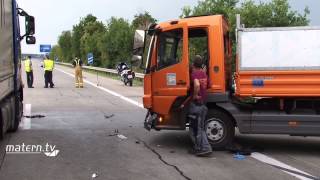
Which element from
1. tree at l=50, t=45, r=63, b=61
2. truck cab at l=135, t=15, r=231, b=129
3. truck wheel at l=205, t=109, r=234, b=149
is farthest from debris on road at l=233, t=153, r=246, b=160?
tree at l=50, t=45, r=63, b=61

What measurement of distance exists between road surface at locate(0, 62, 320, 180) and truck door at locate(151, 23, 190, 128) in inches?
33.3

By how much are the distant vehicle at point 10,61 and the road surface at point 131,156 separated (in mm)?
Answer: 557

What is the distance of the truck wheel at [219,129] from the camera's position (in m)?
10.4

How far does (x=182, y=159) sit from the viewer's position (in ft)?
31.4

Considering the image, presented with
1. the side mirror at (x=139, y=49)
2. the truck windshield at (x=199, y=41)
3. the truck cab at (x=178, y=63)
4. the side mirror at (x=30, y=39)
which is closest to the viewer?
the truck cab at (x=178, y=63)

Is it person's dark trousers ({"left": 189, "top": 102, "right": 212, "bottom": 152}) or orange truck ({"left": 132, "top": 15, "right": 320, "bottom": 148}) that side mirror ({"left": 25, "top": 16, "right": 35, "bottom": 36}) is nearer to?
orange truck ({"left": 132, "top": 15, "right": 320, "bottom": 148})

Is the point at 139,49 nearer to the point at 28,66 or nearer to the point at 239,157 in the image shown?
the point at 239,157

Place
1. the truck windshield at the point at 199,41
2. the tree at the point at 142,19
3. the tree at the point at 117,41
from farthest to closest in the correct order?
the tree at the point at 142,19
the tree at the point at 117,41
the truck windshield at the point at 199,41

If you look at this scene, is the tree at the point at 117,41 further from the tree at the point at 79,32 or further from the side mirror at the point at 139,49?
the side mirror at the point at 139,49

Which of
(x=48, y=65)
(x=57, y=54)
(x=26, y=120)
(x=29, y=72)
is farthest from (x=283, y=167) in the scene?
(x=57, y=54)

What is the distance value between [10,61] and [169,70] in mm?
3193

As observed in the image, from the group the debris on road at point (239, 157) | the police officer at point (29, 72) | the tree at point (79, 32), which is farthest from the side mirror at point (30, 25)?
the tree at point (79, 32)

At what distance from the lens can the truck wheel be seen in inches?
410

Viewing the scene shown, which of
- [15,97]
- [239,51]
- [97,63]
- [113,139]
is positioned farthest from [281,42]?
[97,63]
